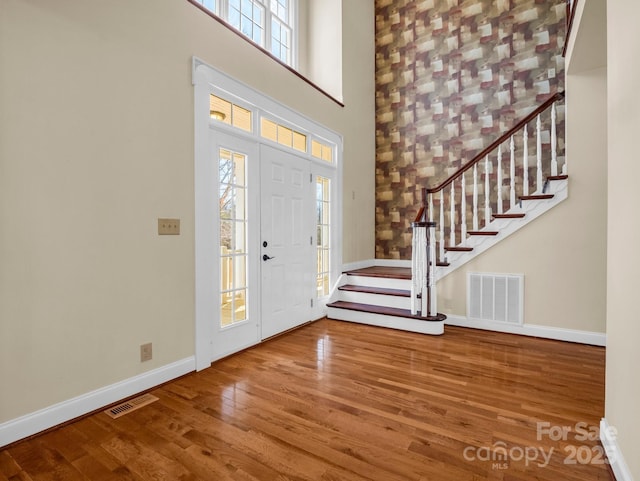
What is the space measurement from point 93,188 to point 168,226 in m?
0.58

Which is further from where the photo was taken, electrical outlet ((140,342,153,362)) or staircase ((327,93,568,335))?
staircase ((327,93,568,335))

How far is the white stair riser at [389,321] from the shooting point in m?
3.79

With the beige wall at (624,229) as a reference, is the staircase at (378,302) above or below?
below

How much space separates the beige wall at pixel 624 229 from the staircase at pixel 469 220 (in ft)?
6.15

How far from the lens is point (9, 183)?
6.07 ft

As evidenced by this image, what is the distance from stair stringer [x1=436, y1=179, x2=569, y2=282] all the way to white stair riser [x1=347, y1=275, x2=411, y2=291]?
1.57 feet

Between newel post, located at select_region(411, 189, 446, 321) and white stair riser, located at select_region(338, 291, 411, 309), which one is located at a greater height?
newel post, located at select_region(411, 189, 446, 321)

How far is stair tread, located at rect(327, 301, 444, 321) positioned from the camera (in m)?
3.89

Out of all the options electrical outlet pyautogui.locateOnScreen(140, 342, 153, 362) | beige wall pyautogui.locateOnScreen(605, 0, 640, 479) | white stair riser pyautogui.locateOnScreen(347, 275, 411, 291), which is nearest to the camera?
beige wall pyautogui.locateOnScreen(605, 0, 640, 479)

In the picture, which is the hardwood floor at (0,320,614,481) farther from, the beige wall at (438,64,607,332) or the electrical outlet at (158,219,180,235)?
the electrical outlet at (158,219,180,235)

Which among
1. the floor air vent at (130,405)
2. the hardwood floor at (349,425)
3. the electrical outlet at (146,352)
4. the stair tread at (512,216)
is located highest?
the stair tread at (512,216)

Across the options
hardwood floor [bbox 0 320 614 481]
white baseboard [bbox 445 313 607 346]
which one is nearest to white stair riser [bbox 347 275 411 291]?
white baseboard [bbox 445 313 607 346]

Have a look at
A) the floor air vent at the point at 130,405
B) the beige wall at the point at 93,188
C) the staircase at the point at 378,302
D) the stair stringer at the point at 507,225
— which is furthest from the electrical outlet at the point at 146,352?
the stair stringer at the point at 507,225

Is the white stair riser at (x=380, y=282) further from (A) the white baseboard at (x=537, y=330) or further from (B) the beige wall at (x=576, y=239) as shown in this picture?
(B) the beige wall at (x=576, y=239)
